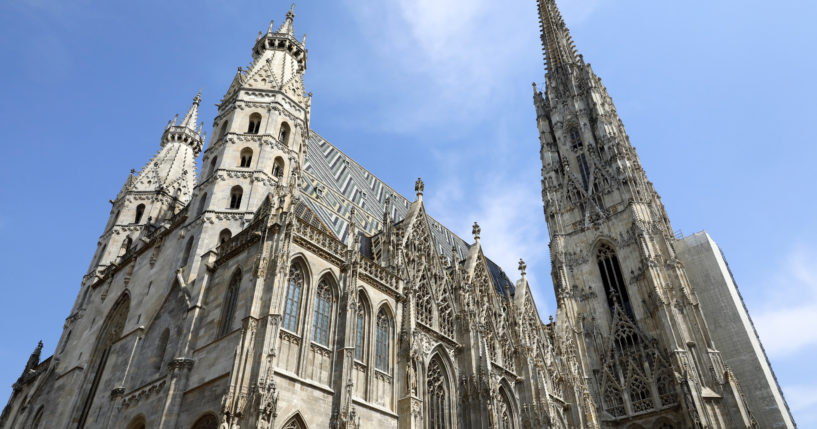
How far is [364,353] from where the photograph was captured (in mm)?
18984

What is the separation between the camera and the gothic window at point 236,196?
2222 centimetres

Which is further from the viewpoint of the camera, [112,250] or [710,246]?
[710,246]

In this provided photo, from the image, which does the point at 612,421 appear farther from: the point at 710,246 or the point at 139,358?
the point at 139,358

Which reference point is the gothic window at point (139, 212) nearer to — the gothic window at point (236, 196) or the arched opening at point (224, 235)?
the gothic window at point (236, 196)

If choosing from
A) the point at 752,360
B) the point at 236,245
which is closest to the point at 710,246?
the point at 752,360

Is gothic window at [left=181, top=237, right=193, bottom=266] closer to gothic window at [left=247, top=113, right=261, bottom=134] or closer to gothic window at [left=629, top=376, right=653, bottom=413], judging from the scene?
gothic window at [left=247, top=113, right=261, bottom=134]

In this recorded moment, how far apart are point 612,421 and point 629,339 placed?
5.34 meters

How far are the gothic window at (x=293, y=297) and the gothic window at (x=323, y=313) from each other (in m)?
0.70

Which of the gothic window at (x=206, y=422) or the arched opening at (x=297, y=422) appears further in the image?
the arched opening at (x=297, y=422)

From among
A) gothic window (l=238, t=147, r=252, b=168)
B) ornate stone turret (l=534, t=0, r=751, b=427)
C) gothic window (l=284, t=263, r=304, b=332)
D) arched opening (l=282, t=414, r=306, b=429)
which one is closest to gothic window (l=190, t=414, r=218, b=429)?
arched opening (l=282, t=414, r=306, b=429)

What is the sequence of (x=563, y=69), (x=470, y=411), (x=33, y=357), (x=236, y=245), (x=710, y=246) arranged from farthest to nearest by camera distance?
(x=563, y=69) < (x=710, y=246) < (x=33, y=357) < (x=470, y=411) < (x=236, y=245)

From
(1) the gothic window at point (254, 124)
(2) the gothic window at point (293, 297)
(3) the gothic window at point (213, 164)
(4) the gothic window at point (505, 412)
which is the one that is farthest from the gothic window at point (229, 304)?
(4) the gothic window at point (505, 412)

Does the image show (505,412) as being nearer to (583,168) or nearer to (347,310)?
(347,310)

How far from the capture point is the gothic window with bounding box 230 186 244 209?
22.2 meters
